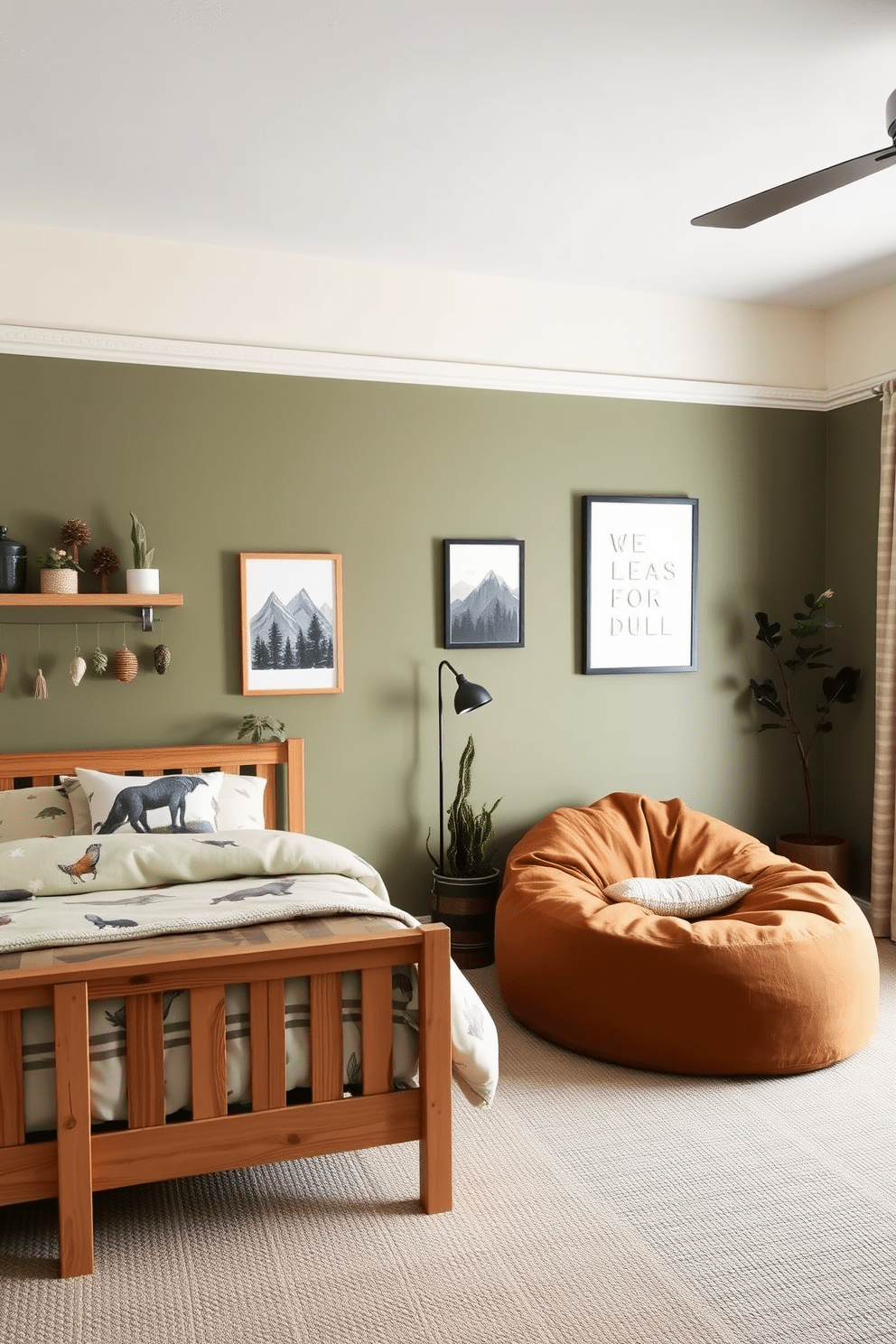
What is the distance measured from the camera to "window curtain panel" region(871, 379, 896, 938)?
173 inches

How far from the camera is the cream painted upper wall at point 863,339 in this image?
4500 mm

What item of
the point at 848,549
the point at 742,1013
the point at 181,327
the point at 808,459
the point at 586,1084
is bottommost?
the point at 586,1084

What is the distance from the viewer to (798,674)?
4.94 metres

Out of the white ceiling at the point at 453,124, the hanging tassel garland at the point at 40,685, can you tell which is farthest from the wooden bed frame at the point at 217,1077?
the white ceiling at the point at 453,124

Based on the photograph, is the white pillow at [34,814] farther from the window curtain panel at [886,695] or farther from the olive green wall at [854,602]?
the olive green wall at [854,602]

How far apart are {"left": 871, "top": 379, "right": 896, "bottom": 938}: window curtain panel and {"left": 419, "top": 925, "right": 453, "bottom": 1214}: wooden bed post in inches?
106

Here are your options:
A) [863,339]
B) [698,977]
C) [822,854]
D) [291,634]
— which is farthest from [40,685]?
[863,339]

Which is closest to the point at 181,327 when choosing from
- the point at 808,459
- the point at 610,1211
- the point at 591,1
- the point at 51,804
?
the point at 51,804

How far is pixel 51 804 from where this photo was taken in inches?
143

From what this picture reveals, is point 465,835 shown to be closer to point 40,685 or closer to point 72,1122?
point 40,685

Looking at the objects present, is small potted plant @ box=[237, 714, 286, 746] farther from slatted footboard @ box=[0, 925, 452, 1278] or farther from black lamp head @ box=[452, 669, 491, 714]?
slatted footboard @ box=[0, 925, 452, 1278]

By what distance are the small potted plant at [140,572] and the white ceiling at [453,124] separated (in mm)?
1084

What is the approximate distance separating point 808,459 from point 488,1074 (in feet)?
11.5

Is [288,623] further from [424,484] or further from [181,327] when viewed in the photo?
[181,327]
